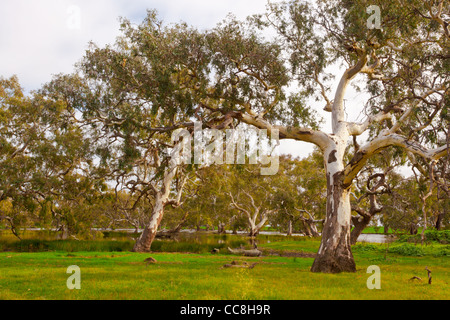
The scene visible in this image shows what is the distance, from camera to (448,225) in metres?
49.1

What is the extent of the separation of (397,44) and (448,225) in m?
41.5

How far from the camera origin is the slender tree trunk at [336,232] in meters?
12.8

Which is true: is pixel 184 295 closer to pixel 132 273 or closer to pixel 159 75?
A: pixel 132 273

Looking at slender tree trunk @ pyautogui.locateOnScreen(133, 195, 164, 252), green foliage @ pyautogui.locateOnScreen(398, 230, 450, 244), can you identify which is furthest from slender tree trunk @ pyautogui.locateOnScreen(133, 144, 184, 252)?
green foliage @ pyautogui.locateOnScreen(398, 230, 450, 244)

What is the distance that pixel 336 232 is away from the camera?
13.1m

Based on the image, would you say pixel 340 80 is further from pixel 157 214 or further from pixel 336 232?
pixel 157 214

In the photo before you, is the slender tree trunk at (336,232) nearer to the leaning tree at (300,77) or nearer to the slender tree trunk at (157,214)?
the leaning tree at (300,77)

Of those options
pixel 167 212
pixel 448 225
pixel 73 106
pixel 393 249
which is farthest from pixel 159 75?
pixel 448 225

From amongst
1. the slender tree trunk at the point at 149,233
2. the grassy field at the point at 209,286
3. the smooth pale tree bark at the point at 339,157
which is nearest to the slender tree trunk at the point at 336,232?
the smooth pale tree bark at the point at 339,157

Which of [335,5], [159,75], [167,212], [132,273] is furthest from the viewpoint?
[167,212]

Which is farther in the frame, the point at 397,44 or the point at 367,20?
the point at 397,44

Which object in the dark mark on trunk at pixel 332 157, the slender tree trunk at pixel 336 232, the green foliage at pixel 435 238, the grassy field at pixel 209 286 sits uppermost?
the dark mark on trunk at pixel 332 157

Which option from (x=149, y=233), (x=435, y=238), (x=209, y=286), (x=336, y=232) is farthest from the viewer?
(x=435, y=238)

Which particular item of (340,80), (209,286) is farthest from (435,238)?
(209,286)
